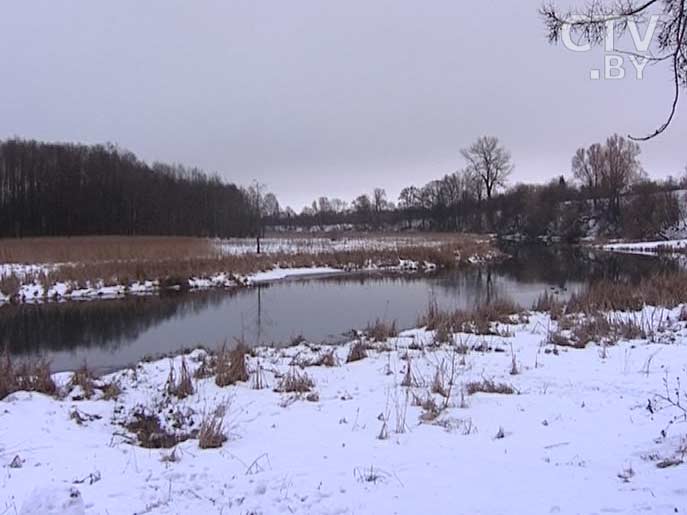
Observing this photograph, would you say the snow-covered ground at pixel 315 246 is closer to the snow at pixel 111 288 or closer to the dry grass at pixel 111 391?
the snow at pixel 111 288

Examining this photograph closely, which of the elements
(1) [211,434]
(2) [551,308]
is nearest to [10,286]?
(2) [551,308]

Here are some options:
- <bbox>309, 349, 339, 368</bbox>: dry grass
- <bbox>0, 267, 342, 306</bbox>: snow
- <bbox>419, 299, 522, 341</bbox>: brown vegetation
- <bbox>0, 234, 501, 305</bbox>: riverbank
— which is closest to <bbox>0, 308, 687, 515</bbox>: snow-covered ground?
<bbox>309, 349, 339, 368</bbox>: dry grass

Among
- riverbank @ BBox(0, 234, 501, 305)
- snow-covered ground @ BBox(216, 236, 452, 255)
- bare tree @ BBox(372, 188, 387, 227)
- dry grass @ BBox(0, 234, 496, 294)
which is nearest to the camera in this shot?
riverbank @ BBox(0, 234, 501, 305)

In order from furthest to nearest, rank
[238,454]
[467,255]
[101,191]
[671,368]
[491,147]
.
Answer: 1. [491,147]
2. [101,191]
3. [467,255]
4. [671,368]
5. [238,454]

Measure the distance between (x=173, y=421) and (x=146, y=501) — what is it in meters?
1.85

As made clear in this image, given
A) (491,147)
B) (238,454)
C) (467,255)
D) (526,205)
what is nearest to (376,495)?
(238,454)

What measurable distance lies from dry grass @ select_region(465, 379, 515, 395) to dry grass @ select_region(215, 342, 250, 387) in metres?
2.63

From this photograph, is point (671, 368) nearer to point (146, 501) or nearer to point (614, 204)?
point (146, 501)

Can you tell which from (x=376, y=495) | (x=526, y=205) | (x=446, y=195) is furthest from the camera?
(x=446, y=195)

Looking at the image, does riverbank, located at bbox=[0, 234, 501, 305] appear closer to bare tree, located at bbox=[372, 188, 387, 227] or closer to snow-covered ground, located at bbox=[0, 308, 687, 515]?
snow-covered ground, located at bbox=[0, 308, 687, 515]

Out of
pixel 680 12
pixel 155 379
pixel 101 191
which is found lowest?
pixel 155 379

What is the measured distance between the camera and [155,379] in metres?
7.03

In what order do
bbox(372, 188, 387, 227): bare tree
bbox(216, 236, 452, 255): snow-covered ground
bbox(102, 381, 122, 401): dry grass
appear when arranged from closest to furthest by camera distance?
bbox(102, 381, 122, 401): dry grass
bbox(216, 236, 452, 255): snow-covered ground
bbox(372, 188, 387, 227): bare tree

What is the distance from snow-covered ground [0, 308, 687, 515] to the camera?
3.35 metres
